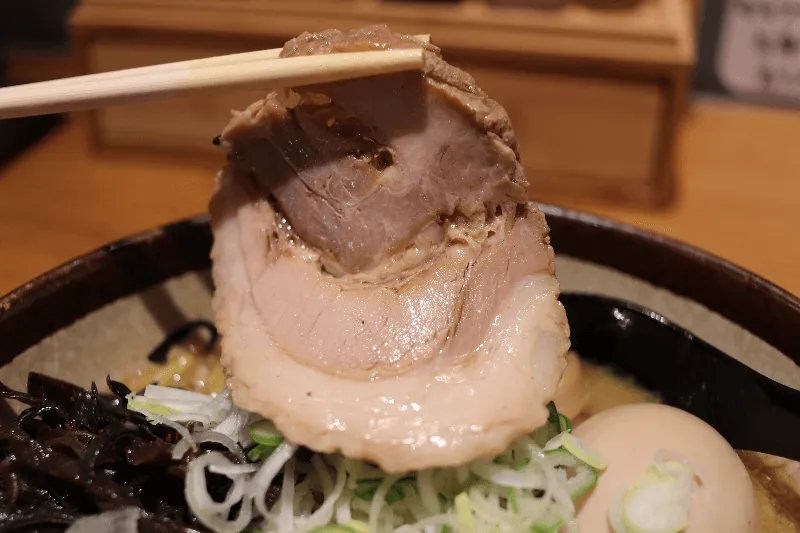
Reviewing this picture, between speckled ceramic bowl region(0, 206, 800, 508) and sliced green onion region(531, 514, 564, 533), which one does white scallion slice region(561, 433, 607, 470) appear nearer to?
sliced green onion region(531, 514, 564, 533)

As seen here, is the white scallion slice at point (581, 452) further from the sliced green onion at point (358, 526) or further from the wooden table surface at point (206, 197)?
the wooden table surface at point (206, 197)

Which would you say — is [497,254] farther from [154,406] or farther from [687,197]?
[687,197]

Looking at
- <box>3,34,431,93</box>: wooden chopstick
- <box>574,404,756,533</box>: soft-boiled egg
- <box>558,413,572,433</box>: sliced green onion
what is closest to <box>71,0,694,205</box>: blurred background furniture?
<box>3,34,431,93</box>: wooden chopstick

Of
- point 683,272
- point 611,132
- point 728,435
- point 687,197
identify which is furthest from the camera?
point 687,197

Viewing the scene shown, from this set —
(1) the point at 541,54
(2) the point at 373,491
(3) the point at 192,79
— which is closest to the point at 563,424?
(2) the point at 373,491

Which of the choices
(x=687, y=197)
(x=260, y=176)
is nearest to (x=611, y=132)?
(x=687, y=197)

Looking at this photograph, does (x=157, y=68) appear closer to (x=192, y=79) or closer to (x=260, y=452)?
(x=192, y=79)
